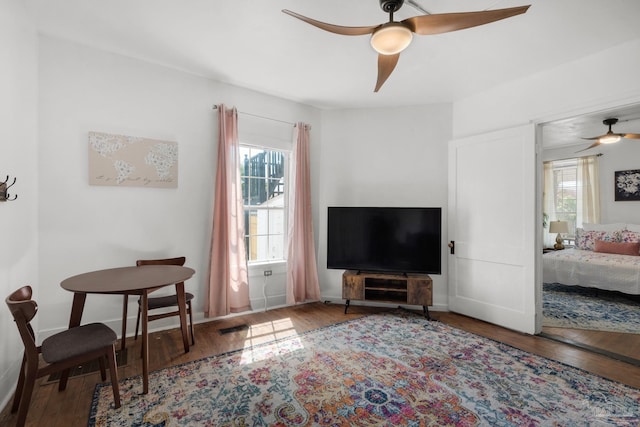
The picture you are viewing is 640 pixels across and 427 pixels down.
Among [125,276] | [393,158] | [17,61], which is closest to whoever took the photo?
[17,61]

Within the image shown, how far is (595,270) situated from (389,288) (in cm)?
324

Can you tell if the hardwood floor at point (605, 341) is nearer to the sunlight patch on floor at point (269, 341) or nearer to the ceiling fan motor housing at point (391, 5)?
the sunlight patch on floor at point (269, 341)

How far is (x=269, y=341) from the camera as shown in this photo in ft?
9.73

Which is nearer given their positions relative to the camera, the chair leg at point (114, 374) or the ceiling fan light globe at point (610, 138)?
the chair leg at point (114, 374)

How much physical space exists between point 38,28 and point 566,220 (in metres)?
8.88

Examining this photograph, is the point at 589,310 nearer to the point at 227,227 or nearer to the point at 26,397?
the point at 227,227

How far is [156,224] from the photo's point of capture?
3148 millimetres

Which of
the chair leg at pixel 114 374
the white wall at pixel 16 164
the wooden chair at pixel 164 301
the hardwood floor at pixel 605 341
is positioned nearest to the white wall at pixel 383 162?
the hardwood floor at pixel 605 341

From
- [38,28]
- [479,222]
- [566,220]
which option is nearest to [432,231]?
[479,222]

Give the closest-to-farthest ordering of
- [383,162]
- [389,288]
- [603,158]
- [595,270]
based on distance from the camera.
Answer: [389,288] → [383,162] → [595,270] → [603,158]

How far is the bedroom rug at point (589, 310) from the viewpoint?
340cm

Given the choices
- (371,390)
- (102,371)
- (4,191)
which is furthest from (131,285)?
(371,390)

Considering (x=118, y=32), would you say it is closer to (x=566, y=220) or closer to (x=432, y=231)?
(x=432, y=231)

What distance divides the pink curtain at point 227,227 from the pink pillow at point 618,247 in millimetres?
5920
